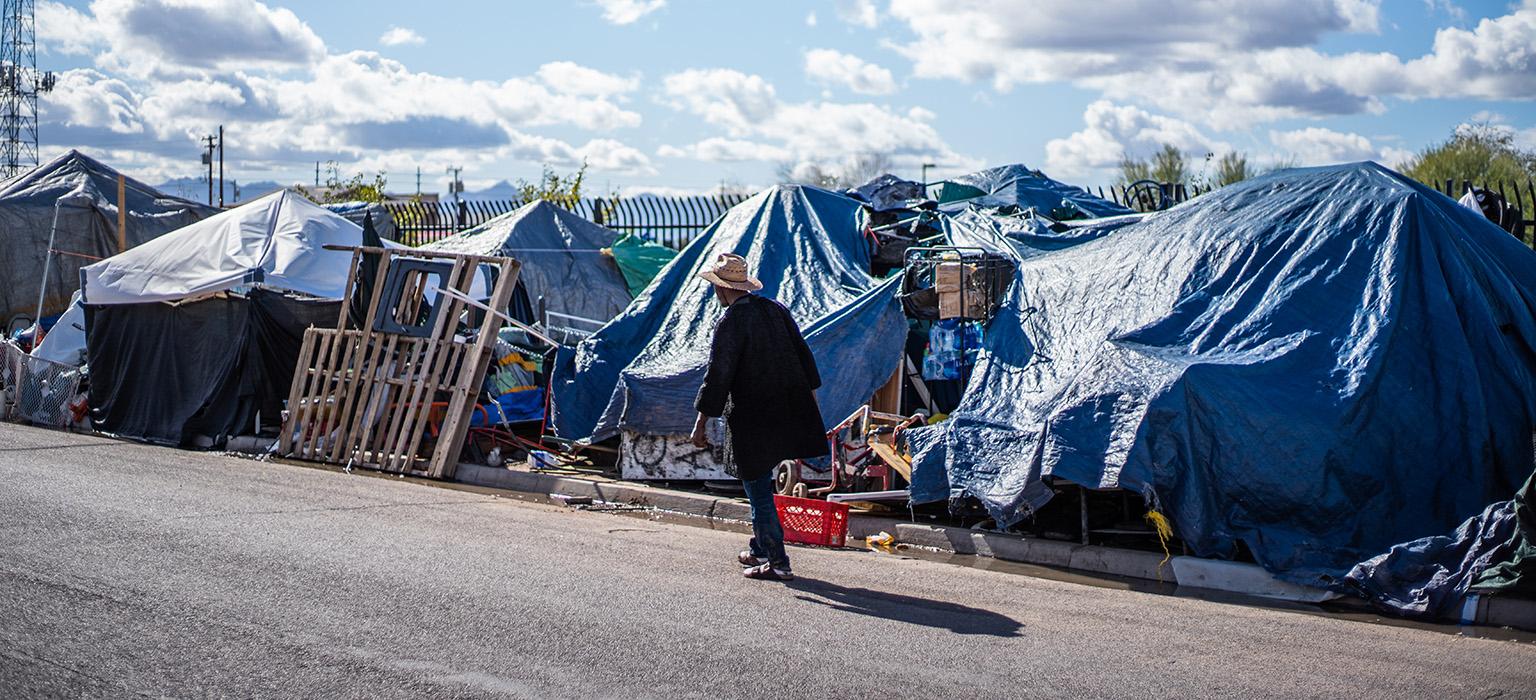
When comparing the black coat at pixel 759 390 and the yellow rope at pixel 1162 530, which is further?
the yellow rope at pixel 1162 530

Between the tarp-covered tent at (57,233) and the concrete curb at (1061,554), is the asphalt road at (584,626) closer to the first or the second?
the concrete curb at (1061,554)

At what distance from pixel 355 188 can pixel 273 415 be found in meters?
25.5

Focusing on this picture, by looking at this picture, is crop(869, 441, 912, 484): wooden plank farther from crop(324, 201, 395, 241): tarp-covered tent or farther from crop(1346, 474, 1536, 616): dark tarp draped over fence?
crop(324, 201, 395, 241): tarp-covered tent

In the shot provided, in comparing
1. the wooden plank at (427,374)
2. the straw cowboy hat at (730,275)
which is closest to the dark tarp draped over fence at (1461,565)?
the straw cowboy hat at (730,275)

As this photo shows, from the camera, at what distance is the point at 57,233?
2523 cm

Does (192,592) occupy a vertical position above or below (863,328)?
below

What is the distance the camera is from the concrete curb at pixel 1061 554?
771cm

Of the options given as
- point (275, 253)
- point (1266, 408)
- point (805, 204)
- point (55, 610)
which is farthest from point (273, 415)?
point (1266, 408)

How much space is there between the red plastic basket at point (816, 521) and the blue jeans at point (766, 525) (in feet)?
4.92

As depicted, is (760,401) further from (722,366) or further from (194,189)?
(194,189)

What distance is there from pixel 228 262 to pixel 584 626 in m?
11.3

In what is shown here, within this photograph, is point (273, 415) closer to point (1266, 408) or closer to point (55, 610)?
point (55, 610)

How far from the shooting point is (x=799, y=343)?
844 centimetres

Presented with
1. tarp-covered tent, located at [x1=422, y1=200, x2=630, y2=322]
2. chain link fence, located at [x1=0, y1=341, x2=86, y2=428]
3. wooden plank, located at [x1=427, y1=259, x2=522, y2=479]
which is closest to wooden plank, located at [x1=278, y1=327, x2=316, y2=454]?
wooden plank, located at [x1=427, y1=259, x2=522, y2=479]
